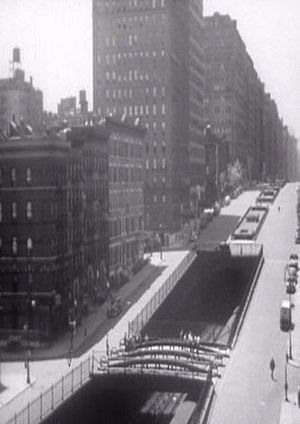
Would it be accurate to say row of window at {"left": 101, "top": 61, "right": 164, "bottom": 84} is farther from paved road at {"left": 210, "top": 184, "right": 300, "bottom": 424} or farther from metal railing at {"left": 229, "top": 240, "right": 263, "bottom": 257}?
paved road at {"left": 210, "top": 184, "right": 300, "bottom": 424}

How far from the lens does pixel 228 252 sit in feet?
278

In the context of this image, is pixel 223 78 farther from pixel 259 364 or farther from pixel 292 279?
pixel 259 364

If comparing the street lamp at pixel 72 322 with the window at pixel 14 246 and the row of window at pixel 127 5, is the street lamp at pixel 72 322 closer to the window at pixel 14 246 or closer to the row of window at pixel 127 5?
the window at pixel 14 246

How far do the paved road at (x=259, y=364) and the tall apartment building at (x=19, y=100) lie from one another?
131 ft

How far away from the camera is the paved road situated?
131 feet

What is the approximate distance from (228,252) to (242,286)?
523 centimetres

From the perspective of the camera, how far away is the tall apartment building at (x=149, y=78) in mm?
106938

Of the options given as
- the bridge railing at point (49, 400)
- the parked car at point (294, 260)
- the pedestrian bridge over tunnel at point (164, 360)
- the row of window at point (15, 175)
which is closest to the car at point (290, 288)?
the parked car at point (294, 260)

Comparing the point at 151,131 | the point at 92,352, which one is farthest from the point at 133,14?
the point at 92,352

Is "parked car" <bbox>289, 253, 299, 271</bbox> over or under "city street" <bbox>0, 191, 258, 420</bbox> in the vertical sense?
over

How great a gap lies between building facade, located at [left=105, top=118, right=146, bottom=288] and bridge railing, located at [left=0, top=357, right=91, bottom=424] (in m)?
25.0

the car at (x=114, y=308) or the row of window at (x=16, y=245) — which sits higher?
the row of window at (x=16, y=245)

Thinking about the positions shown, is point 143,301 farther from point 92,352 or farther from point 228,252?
point 228,252

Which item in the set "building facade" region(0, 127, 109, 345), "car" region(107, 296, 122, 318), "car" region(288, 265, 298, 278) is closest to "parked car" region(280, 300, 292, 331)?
"car" region(107, 296, 122, 318)
